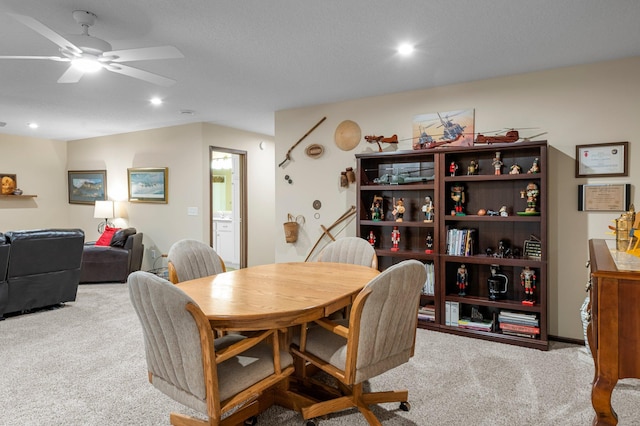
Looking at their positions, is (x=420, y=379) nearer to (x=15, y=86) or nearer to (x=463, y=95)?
(x=463, y=95)

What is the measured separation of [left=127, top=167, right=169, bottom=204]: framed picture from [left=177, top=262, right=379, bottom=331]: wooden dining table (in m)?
3.76

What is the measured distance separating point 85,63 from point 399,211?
2840 mm

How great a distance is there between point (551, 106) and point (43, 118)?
611 cm

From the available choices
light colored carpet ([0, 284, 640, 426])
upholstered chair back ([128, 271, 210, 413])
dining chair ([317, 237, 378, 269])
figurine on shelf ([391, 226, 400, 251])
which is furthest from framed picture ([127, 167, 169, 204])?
upholstered chair back ([128, 271, 210, 413])

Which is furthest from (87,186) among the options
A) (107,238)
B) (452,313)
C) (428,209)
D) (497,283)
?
(497,283)

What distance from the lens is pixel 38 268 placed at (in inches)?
156

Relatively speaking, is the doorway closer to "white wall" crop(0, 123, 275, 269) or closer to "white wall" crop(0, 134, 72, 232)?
"white wall" crop(0, 123, 275, 269)

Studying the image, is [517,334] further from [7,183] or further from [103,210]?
[7,183]

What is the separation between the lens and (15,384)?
2.47 metres

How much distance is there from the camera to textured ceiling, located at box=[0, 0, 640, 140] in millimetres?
2189

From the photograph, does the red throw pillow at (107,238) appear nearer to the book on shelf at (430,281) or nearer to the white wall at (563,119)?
the white wall at (563,119)

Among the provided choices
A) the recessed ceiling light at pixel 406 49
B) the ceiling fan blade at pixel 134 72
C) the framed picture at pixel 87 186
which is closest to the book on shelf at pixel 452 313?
the recessed ceiling light at pixel 406 49

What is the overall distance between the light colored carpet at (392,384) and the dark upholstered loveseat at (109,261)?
6.38ft

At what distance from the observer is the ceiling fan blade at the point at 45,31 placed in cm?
184
